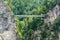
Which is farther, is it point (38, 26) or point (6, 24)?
point (38, 26)

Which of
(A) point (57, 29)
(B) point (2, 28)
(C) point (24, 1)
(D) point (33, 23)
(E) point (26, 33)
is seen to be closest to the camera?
(B) point (2, 28)

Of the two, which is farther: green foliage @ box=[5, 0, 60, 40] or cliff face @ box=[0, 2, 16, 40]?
green foliage @ box=[5, 0, 60, 40]

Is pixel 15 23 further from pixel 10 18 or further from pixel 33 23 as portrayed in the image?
pixel 33 23

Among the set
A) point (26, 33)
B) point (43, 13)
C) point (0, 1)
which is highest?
point (0, 1)

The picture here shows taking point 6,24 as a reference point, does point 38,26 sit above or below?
below

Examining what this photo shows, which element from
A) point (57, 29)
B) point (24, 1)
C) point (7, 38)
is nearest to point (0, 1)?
point (7, 38)

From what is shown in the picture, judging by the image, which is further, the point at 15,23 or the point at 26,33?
the point at 26,33

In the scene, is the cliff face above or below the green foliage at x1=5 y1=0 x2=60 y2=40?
above

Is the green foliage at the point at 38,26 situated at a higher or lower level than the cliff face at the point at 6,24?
lower
